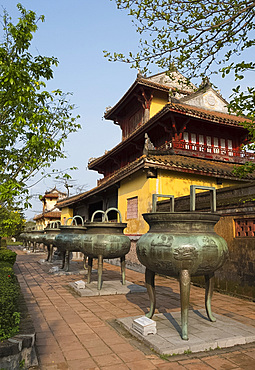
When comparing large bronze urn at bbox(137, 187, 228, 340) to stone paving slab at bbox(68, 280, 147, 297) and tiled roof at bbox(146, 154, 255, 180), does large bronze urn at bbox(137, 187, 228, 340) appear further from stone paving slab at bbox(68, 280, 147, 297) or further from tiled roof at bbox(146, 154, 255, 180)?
tiled roof at bbox(146, 154, 255, 180)

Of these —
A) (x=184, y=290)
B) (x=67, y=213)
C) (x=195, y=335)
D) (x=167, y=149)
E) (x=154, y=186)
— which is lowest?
(x=195, y=335)

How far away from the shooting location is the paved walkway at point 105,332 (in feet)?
9.25

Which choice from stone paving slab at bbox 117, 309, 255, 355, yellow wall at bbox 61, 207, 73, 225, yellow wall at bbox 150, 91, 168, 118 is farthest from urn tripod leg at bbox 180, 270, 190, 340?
yellow wall at bbox 61, 207, 73, 225

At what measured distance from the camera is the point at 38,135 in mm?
4656

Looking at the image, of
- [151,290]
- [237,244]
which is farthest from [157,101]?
[151,290]

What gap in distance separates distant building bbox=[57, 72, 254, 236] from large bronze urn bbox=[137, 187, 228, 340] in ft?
12.9

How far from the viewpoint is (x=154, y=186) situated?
9617 mm

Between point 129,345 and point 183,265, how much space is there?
3.71 feet

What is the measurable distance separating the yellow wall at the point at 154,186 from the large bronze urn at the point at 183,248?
593 centimetres

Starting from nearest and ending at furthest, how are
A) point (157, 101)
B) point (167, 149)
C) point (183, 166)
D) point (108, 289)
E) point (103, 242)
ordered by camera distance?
point (103, 242), point (108, 289), point (183, 166), point (167, 149), point (157, 101)

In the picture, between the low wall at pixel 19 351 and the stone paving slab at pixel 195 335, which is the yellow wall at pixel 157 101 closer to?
the stone paving slab at pixel 195 335

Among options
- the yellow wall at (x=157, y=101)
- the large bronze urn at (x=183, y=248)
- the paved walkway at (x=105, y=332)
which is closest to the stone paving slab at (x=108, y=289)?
the paved walkway at (x=105, y=332)

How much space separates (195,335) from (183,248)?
Answer: 109 cm

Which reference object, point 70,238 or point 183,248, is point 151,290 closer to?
point 183,248
